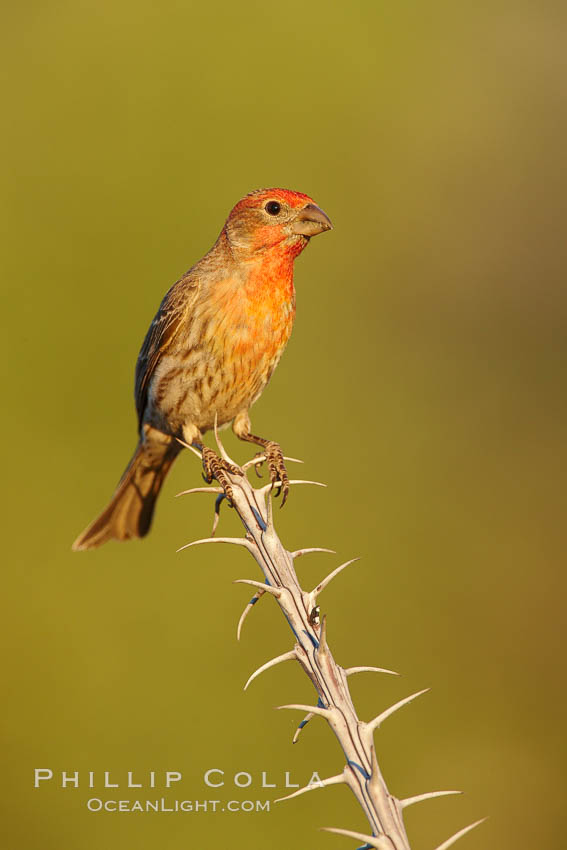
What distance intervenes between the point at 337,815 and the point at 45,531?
2.41 m

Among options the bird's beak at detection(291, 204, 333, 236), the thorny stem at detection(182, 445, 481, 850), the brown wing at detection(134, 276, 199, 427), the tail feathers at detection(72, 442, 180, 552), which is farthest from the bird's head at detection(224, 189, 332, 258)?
the thorny stem at detection(182, 445, 481, 850)

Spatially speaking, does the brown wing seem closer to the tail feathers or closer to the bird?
the bird

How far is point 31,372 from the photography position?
6.27m

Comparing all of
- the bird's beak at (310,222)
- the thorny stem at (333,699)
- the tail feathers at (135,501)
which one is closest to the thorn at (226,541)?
the thorny stem at (333,699)

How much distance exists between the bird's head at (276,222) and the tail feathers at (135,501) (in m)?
1.33

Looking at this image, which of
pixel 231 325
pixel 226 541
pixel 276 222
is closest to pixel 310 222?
pixel 276 222

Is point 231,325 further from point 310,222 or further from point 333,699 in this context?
point 333,699

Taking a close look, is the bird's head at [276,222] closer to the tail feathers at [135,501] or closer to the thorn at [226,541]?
the tail feathers at [135,501]

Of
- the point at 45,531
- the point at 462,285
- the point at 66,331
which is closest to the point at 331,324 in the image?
the point at 462,285

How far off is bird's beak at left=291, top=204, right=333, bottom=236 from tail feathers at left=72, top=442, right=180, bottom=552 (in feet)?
4.96

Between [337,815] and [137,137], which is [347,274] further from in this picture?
[337,815]

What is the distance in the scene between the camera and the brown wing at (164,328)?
455 cm

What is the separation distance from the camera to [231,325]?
171 inches

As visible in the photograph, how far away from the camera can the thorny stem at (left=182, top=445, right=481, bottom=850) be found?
6.17ft
